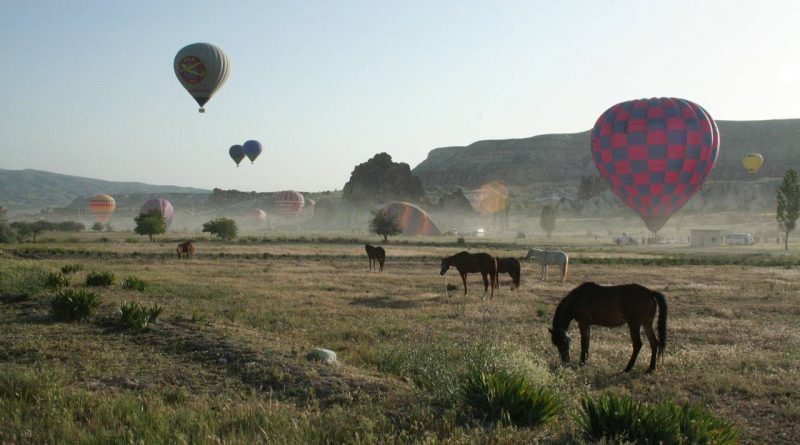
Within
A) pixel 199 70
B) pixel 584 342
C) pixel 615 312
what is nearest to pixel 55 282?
pixel 584 342

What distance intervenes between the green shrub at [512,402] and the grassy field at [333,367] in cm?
19

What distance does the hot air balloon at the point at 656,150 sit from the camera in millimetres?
58719

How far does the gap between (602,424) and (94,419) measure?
19.8 feet

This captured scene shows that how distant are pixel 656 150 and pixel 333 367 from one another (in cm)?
5588

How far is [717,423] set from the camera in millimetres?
7051

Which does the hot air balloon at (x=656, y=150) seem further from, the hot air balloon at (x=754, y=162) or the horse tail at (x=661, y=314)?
the hot air balloon at (x=754, y=162)

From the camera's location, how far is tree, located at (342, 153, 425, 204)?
192 meters

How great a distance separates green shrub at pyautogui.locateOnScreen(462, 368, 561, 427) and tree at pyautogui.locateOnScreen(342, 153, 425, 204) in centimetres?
18208

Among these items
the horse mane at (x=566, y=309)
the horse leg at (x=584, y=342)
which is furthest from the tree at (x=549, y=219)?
the horse leg at (x=584, y=342)

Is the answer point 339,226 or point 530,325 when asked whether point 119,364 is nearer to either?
point 530,325

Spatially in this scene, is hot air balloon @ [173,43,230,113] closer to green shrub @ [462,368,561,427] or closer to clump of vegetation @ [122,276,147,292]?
clump of vegetation @ [122,276,147,292]

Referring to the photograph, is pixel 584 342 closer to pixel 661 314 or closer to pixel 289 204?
pixel 661 314

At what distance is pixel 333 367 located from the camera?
35.6ft

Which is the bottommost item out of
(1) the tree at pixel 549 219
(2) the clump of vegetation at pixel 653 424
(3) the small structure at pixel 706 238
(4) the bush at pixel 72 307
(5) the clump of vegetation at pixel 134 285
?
(5) the clump of vegetation at pixel 134 285
